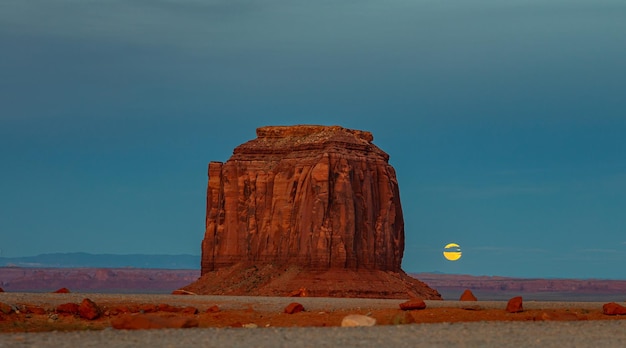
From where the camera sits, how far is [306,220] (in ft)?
290

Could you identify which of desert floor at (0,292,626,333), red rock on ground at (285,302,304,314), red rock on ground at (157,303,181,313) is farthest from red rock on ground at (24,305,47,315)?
red rock on ground at (285,302,304,314)

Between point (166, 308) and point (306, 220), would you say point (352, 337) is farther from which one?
point (306, 220)

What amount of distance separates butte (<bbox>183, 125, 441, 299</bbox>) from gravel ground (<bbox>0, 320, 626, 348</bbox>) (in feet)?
143

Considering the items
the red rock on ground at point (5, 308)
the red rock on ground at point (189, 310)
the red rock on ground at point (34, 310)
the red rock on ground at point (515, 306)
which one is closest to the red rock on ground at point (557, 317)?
the red rock on ground at point (515, 306)

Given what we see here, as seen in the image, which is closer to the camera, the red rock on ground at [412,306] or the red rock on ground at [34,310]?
the red rock on ground at [34,310]

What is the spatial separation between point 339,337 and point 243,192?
6378 centimetres

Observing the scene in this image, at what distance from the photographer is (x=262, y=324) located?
4744 centimetres

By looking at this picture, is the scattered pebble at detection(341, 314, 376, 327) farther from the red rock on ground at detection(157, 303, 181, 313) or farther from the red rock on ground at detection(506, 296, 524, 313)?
the red rock on ground at detection(157, 303, 181, 313)

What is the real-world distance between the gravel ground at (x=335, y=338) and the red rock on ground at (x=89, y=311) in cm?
1520

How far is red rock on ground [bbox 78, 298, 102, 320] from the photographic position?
163 ft

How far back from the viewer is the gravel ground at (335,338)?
30641mm

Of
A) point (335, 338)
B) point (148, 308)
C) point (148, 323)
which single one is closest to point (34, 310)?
point (148, 308)

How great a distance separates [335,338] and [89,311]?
68.8 ft

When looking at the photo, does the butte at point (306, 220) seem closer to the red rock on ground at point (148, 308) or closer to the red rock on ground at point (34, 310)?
the red rock on ground at point (148, 308)
